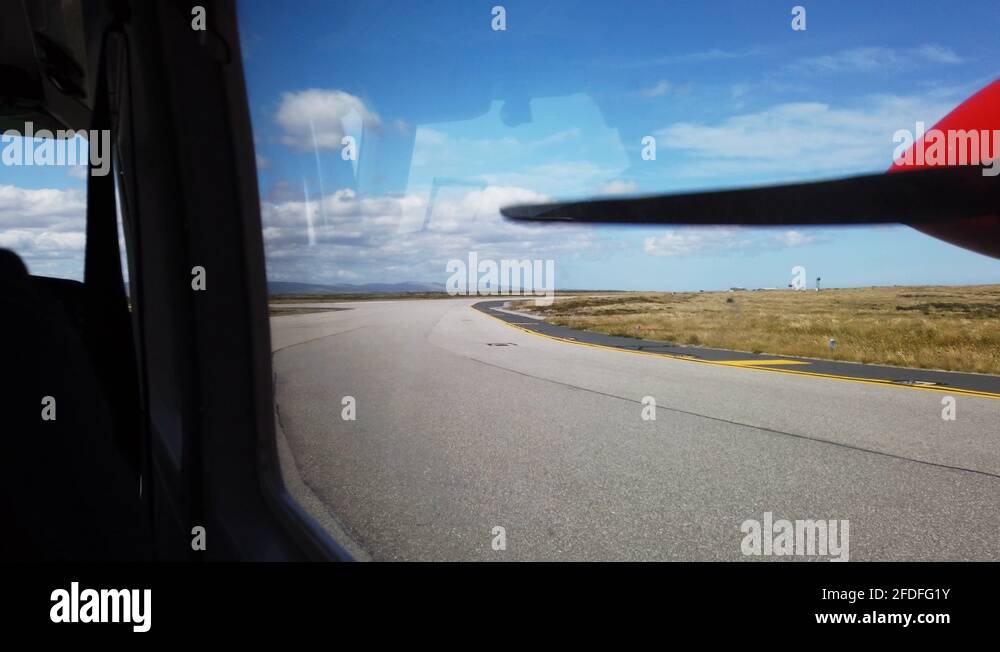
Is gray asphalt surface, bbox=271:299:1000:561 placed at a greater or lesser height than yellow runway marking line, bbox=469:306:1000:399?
greater

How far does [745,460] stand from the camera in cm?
431

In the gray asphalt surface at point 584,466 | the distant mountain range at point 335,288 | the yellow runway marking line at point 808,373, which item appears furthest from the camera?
the yellow runway marking line at point 808,373

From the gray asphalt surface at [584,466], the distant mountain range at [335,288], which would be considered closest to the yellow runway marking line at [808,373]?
the gray asphalt surface at [584,466]

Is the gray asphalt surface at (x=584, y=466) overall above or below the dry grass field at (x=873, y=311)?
below

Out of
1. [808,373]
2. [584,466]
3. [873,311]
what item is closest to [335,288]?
[873,311]

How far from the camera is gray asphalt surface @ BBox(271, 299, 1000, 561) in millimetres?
2482

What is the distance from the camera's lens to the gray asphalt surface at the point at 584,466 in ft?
8.14

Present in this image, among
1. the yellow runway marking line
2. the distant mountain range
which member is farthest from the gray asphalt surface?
the yellow runway marking line

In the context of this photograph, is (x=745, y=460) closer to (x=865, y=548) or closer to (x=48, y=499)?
(x=865, y=548)

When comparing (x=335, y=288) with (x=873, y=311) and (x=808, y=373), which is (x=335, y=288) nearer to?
(x=873, y=311)

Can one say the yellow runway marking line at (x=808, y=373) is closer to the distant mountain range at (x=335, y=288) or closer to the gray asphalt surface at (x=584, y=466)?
the gray asphalt surface at (x=584, y=466)

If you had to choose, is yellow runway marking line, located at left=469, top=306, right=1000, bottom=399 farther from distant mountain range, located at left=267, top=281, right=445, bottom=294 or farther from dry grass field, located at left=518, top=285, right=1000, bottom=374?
dry grass field, located at left=518, top=285, right=1000, bottom=374

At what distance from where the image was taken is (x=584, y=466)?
4.21m

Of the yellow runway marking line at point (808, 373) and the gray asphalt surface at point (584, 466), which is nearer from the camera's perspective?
the gray asphalt surface at point (584, 466)
